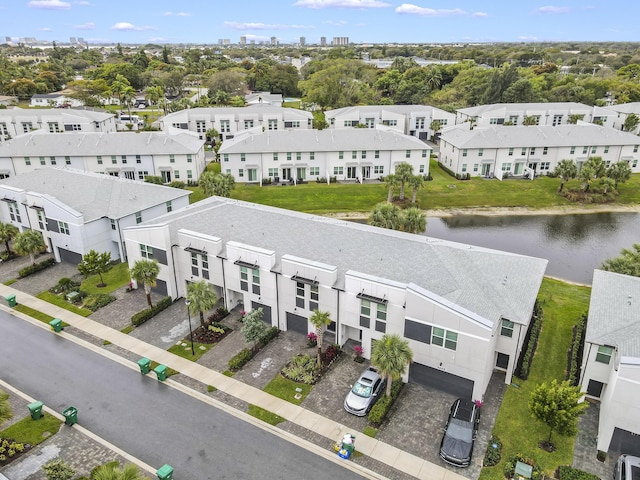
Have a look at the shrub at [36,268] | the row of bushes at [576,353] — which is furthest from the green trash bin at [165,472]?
the shrub at [36,268]

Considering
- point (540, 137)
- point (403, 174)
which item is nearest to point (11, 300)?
point (403, 174)

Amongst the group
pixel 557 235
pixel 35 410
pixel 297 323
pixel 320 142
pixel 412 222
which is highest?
pixel 320 142

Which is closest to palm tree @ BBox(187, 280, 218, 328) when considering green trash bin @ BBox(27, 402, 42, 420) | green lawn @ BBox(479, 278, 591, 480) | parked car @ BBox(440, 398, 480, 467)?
green trash bin @ BBox(27, 402, 42, 420)

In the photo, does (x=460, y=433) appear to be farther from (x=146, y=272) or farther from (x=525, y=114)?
(x=525, y=114)

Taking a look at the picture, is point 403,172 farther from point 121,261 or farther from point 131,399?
point 131,399

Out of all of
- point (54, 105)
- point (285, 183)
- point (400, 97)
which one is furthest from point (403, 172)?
point (54, 105)
